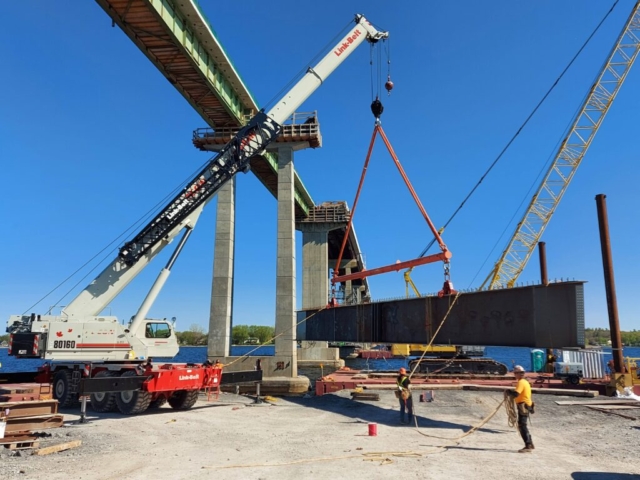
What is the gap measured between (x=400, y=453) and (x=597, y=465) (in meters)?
3.72

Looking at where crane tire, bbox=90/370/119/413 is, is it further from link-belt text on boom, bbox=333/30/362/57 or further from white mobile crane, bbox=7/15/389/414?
link-belt text on boom, bbox=333/30/362/57

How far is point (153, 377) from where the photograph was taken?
15094mm

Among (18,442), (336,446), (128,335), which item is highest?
(128,335)

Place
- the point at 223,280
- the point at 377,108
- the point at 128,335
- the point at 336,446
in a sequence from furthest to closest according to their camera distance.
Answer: the point at 223,280, the point at 377,108, the point at 128,335, the point at 336,446

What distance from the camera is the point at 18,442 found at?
10.2 m

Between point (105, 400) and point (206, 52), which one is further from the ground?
point (206, 52)

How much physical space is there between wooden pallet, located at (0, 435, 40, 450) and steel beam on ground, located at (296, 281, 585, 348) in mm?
11996

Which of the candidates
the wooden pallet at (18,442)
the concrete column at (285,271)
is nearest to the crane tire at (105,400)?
the wooden pallet at (18,442)

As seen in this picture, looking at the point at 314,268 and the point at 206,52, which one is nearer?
the point at 206,52

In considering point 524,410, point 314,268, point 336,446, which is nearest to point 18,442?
point 336,446

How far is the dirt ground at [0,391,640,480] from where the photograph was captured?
8.82 m

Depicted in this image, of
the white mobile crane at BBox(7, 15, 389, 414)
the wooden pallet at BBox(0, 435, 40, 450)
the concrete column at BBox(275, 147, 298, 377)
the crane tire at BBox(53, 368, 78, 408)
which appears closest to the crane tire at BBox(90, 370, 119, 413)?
the white mobile crane at BBox(7, 15, 389, 414)

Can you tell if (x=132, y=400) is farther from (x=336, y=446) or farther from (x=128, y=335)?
(x=336, y=446)

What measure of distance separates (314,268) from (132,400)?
38.7 meters
